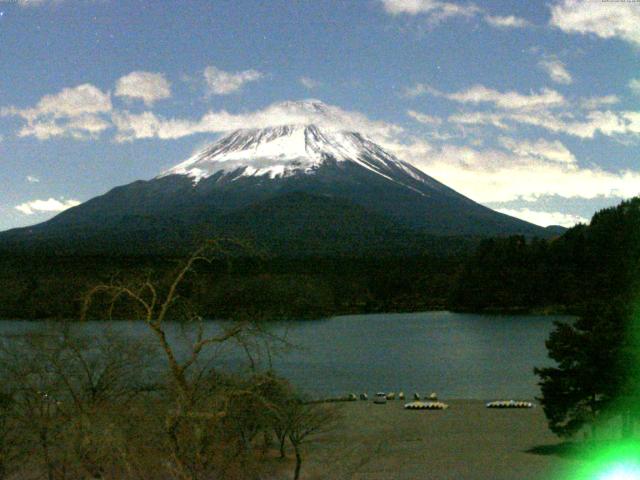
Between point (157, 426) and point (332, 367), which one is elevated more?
point (157, 426)

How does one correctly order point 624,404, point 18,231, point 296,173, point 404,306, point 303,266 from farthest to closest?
point 296,173 < point 18,231 < point 303,266 < point 404,306 < point 624,404

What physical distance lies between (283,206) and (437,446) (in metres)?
103

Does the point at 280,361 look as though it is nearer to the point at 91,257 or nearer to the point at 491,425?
the point at 491,425

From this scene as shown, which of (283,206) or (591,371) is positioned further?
(283,206)

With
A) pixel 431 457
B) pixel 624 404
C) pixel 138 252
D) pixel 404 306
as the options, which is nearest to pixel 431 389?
pixel 431 457

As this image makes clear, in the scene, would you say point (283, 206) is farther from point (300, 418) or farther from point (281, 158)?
point (300, 418)

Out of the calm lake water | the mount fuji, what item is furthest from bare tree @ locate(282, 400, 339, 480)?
the mount fuji

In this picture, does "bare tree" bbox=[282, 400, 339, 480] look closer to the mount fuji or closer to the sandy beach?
the sandy beach

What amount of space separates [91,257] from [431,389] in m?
56.3

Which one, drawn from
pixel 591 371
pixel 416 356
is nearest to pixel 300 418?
pixel 591 371

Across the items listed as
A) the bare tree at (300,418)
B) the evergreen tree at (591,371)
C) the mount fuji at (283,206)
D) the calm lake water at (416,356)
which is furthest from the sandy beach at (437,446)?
the mount fuji at (283,206)

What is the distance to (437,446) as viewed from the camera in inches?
663

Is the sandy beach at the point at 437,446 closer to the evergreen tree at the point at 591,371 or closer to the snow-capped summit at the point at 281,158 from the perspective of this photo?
the evergreen tree at the point at 591,371

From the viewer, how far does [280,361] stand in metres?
37.5
